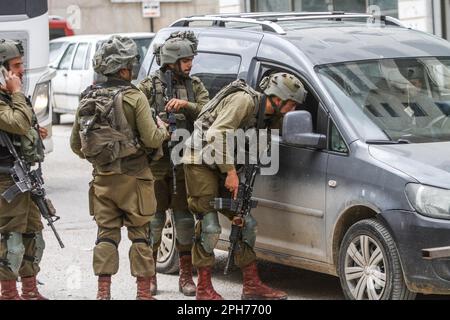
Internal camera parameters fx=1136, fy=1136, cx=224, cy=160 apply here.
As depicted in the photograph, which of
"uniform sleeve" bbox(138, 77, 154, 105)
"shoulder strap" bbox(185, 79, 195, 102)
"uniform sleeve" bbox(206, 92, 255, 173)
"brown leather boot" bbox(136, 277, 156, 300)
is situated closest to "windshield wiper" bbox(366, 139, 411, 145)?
"uniform sleeve" bbox(206, 92, 255, 173)

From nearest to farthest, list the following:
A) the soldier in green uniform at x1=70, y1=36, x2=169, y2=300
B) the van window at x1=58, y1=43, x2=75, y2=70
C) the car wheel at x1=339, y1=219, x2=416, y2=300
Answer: the car wheel at x1=339, y1=219, x2=416, y2=300
the soldier in green uniform at x1=70, y1=36, x2=169, y2=300
the van window at x1=58, y1=43, x2=75, y2=70

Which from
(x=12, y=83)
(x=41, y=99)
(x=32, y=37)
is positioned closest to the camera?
(x=12, y=83)

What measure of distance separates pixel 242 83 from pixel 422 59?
1.39m

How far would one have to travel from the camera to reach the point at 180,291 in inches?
334

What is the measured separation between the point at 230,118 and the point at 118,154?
30.9 inches

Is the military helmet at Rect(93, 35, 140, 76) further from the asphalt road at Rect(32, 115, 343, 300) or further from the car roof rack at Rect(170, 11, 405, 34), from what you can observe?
the asphalt road at Rect(32, 115, 343, 300)

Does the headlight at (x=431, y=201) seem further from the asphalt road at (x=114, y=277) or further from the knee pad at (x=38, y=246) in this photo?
the knee pad at (x=38, y=246)

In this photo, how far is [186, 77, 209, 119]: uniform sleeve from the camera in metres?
8.27

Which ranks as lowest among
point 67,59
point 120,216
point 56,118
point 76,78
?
point 56,118

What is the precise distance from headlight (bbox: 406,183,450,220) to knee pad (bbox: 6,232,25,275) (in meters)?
2.72

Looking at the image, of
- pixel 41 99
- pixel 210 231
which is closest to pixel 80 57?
pixel 41 99

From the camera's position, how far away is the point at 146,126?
7.38 m

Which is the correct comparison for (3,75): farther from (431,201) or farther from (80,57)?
(80,57)
